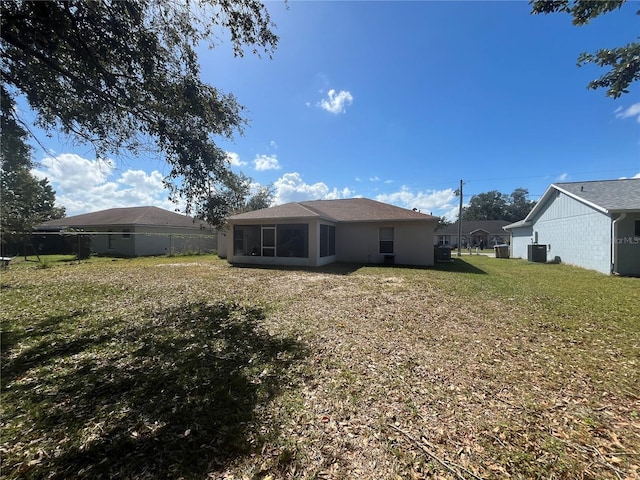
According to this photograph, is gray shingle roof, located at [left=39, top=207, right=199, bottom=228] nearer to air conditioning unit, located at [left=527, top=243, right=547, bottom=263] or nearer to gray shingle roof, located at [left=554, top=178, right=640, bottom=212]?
air conditioning unit, located at [left=527, top=243, right=547, bottom=263]

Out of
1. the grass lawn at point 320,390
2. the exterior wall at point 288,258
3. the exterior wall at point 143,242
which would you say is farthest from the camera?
the exterior wall at point 143,242

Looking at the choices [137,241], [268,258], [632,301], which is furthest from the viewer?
[137,241]

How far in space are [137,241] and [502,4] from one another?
71.6 ft

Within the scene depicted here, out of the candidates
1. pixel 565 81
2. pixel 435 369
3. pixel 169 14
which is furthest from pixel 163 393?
pixel 565 81

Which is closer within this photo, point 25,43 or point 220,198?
point 25,43

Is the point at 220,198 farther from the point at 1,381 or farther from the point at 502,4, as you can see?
the point at 502,4

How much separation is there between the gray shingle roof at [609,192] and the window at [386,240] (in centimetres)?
866

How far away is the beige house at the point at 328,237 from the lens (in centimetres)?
1285

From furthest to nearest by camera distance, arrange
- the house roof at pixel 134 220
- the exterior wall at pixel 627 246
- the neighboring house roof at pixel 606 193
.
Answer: the house roof at pixel 134 220, the neighboring house roof at pixel 606 193, the exterior wall at pixel 627 246

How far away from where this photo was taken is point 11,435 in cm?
228

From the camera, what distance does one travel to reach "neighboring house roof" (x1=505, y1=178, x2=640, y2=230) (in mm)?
10866

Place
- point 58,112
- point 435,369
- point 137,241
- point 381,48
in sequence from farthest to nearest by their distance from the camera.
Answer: point 137,241, point 381,48, point 58,112, point 435,369

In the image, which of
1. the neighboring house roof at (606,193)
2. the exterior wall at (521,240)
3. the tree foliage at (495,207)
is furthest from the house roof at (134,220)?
the tree foliage at (495,207)

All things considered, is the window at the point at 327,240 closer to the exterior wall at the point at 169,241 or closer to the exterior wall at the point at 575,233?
the exterior wall at the point at 169,241
